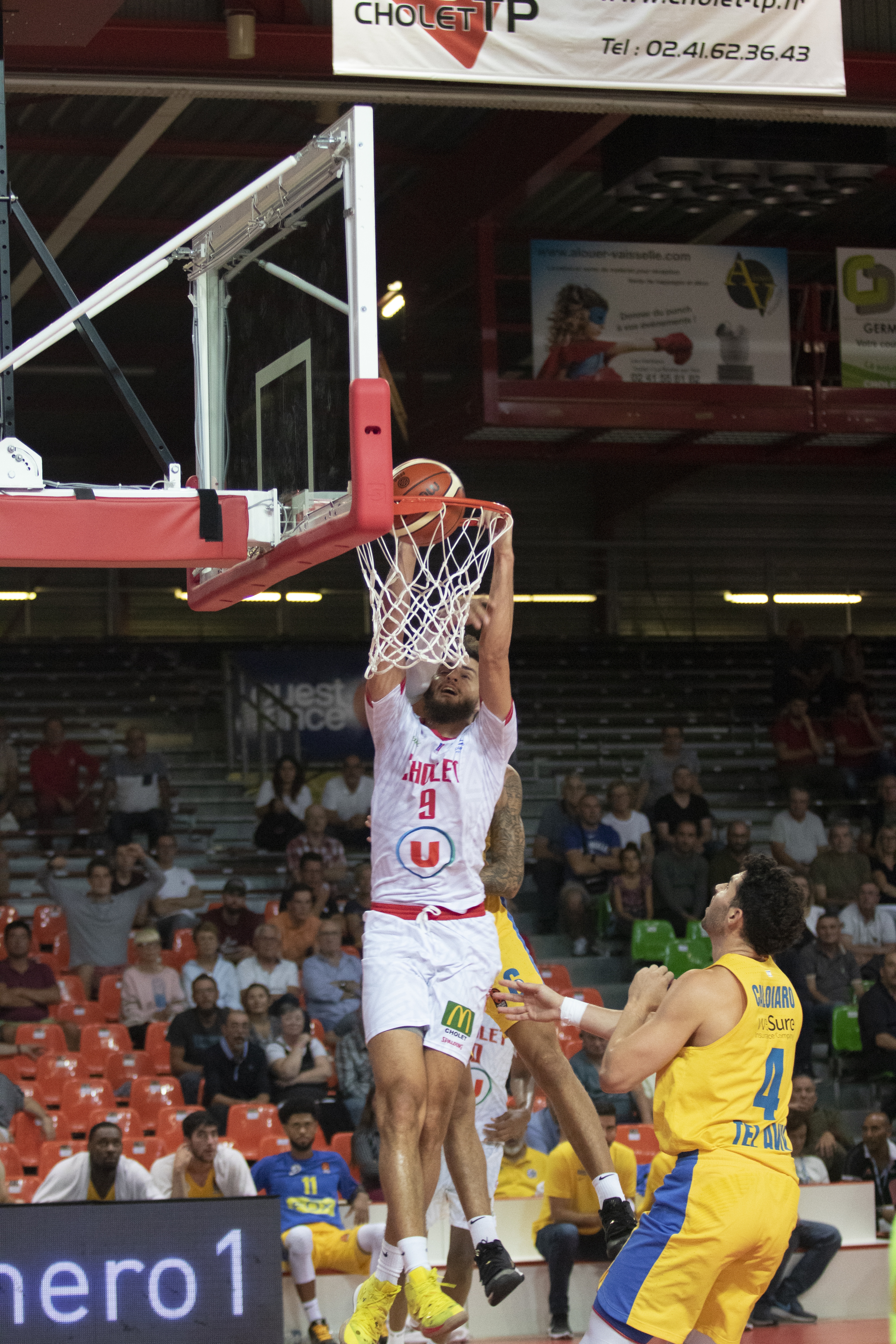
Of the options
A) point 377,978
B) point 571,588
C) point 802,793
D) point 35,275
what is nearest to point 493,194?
point 35,275

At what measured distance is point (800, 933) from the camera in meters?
5.66

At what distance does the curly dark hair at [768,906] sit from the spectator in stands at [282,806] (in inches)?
394

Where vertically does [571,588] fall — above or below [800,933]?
above

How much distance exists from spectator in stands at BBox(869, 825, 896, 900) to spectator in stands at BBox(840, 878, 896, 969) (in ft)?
1.86

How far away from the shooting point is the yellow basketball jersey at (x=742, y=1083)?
5.50 m

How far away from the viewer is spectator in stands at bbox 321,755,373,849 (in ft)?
52.0

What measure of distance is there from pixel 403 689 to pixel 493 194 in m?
8.73

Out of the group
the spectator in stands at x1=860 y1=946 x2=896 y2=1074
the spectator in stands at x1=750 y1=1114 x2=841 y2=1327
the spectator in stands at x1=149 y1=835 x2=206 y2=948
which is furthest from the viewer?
the spectator in stands at x1=149 y1=835 x2=206 y2=948

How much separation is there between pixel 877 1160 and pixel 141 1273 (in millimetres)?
6200

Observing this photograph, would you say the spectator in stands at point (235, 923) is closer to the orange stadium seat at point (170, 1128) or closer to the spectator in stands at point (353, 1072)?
the spectator in stands at point (353, 1072)

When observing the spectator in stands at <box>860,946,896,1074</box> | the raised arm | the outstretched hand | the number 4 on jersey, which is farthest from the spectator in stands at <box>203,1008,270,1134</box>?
the number 4 on jersey

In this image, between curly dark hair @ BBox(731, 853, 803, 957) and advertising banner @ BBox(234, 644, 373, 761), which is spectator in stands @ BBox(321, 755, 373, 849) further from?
curly dark hair @ BBox(731, 853, 803, 957)

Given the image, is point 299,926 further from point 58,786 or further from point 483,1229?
point 483,1229

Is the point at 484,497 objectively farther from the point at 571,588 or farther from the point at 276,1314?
the point at 276,1314
